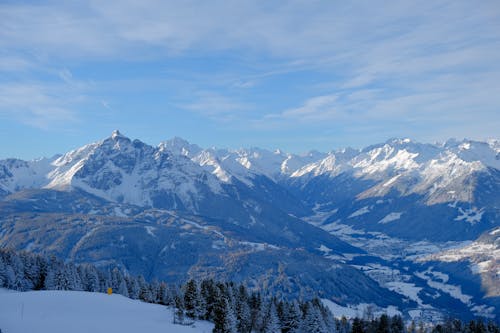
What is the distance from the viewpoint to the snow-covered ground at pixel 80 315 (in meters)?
86.6

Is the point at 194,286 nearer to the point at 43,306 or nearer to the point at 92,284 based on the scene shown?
the point at 43,306

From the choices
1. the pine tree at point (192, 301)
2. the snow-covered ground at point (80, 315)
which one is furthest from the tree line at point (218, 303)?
the snow-covered ground at point (80, 315)

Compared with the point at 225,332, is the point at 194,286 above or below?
above

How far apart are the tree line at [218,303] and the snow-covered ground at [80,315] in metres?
5.64

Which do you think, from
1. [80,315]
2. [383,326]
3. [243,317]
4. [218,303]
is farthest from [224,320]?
[383,326]

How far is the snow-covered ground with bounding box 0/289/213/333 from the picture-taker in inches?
3410

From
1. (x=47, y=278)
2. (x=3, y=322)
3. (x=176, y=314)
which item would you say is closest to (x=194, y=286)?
(x=176, y=314)

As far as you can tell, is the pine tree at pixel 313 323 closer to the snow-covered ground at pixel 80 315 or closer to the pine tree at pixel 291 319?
the pine tree at pixel 291 319

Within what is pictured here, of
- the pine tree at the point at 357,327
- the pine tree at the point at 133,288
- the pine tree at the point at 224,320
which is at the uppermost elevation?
the pine tree at the point at 133,288

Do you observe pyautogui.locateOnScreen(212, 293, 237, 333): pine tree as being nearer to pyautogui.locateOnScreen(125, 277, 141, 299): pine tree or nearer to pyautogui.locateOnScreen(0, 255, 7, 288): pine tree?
pyautogui.locateOnScreen(125, 277, 141, 299): pine tree

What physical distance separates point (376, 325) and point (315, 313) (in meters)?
31.8

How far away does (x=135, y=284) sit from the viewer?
19250 cm

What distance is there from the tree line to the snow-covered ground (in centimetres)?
564

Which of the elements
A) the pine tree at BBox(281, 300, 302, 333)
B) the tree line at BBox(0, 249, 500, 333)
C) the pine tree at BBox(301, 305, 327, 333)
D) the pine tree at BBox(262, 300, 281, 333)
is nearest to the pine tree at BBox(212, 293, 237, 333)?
the tree line at BBox(0, 249, 500, 333)
